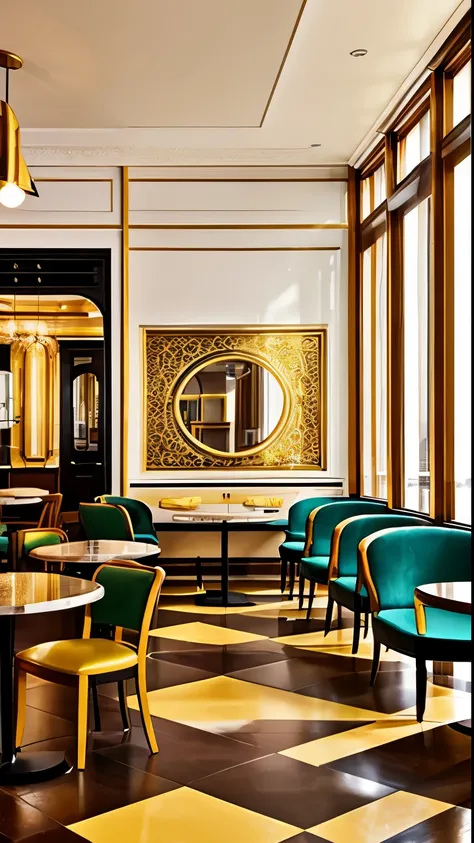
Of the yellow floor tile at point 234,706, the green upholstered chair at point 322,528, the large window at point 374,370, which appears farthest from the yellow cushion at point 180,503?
the yellow floor tile at point 234,706

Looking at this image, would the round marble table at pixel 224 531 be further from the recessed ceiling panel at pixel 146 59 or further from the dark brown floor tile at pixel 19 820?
the dark brown floor tile at pixel 19 820

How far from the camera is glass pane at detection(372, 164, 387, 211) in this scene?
7.65 metres

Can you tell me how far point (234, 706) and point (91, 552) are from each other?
3.97 ft

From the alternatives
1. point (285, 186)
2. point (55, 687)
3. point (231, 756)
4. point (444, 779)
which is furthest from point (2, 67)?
point (444, 779)

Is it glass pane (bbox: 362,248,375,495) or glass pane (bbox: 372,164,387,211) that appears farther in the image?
glass pane (bbox: 362,248,375,495)

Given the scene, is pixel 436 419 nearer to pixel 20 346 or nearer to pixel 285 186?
pixel 285 186

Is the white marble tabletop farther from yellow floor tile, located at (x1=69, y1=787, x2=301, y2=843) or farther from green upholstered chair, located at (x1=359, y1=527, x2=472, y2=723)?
green upholstered chair, located at (x1=359, y1=527, x2=472, y2=723)

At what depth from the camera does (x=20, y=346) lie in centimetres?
945

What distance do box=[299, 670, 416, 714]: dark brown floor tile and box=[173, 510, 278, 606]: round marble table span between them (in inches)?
84.1

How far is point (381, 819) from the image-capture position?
3.18 metres

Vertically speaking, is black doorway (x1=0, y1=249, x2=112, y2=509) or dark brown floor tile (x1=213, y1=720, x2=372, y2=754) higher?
black doorway (x1=0, y1=249, x2=112, y2=509)

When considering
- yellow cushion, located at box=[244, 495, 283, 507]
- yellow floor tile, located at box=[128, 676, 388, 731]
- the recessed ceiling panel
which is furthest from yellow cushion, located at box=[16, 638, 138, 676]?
yellow cushion, located at box=[244, 495, 283, 507]

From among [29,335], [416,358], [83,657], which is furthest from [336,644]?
[29,335]

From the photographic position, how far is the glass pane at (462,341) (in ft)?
18.3
